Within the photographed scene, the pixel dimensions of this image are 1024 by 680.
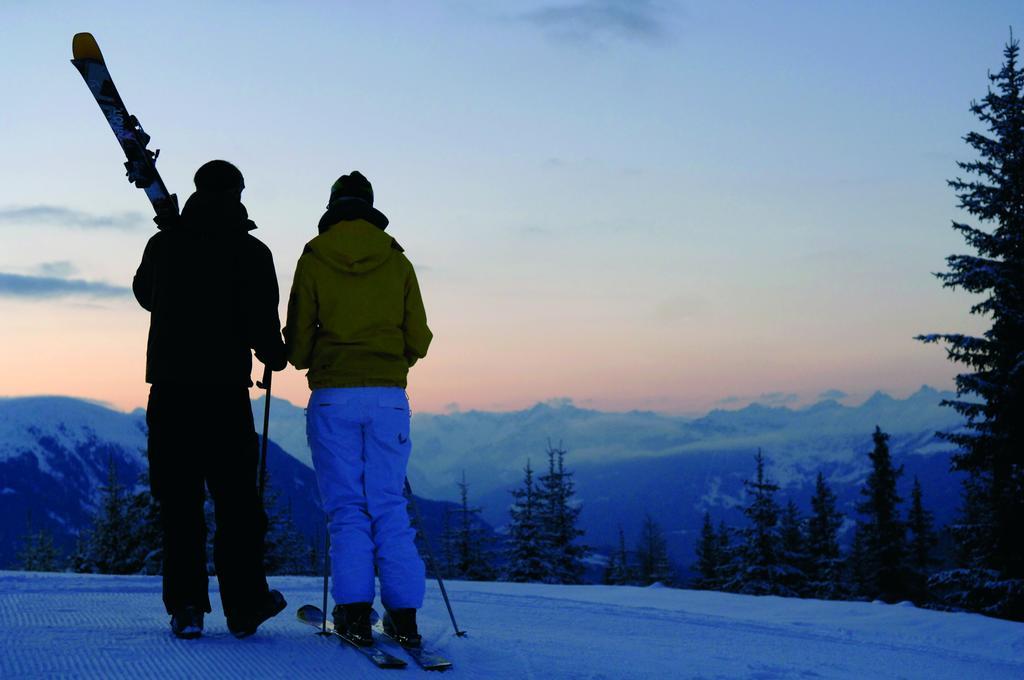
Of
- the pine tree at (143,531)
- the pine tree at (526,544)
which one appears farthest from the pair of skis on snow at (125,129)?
the pine tree at (526,544)

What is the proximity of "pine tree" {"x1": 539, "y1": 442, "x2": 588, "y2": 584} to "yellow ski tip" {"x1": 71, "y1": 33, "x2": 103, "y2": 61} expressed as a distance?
118 ft

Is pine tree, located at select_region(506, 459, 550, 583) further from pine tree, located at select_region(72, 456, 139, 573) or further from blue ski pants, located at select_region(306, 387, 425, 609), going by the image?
blue ski pants, located at select_region(306, 387, 425, 609)

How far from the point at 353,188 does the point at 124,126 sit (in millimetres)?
1414

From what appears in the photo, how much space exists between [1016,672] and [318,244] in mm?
5729

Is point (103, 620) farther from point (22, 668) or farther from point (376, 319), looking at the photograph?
point (376, 319)

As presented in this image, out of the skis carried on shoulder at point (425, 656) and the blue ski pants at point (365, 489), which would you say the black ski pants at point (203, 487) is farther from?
the skis carried on shoulder at point (425, 656)

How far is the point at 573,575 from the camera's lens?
41156 millimetres

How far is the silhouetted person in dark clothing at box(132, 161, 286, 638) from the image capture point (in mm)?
4910

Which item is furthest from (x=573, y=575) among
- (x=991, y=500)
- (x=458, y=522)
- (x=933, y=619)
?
(x=933, y=619)

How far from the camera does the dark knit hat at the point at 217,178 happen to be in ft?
16.7

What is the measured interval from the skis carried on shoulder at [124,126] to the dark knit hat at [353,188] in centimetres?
90

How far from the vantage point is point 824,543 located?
53.6 meters

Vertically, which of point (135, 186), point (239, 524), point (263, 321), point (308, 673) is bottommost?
point (308, 673)

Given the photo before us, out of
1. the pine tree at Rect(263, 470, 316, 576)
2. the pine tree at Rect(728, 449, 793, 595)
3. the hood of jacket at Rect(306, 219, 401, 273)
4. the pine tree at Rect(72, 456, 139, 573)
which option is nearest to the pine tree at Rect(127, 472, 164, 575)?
the pine tree at Rect(72, 456, 139, 573)
